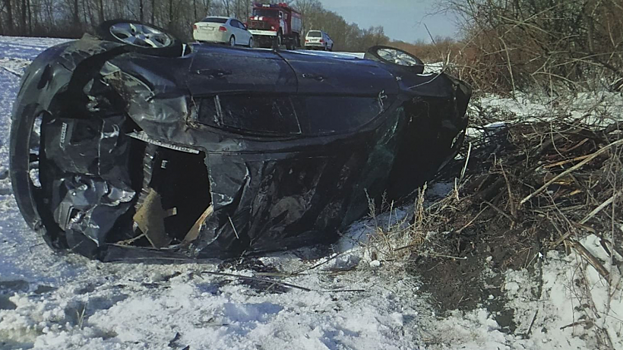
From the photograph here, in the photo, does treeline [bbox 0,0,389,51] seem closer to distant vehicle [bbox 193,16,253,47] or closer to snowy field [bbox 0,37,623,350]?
distant vehicle [bbox 193,16,253,47]

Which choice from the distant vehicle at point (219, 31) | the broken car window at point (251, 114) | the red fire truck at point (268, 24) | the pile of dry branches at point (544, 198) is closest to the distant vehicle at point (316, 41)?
Answer: the red fire truck at point (268, 24)

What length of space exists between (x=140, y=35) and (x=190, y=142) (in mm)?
1036

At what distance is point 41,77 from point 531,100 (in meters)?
6.45

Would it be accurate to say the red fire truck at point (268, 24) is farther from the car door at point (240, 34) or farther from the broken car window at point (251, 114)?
the broken car window at point (251, 114)

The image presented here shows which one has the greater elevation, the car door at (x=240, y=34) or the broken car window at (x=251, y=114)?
the car door at (x=240, y=34)

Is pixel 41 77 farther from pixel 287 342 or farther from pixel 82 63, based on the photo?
pixel 287 342

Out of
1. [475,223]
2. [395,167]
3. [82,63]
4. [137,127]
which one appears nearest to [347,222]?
[395,167]

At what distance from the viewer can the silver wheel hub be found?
3.46m

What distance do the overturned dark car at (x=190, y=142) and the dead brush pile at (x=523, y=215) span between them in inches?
25.9

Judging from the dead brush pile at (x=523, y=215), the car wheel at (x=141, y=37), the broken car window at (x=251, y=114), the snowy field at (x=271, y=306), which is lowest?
the snowy field at (x=271, y=306)

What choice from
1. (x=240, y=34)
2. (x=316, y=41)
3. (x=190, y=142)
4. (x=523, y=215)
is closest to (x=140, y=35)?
(x=190, y=142)

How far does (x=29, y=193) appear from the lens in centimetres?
330

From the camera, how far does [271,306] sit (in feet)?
10.1

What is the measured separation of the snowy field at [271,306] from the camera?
270 cm
